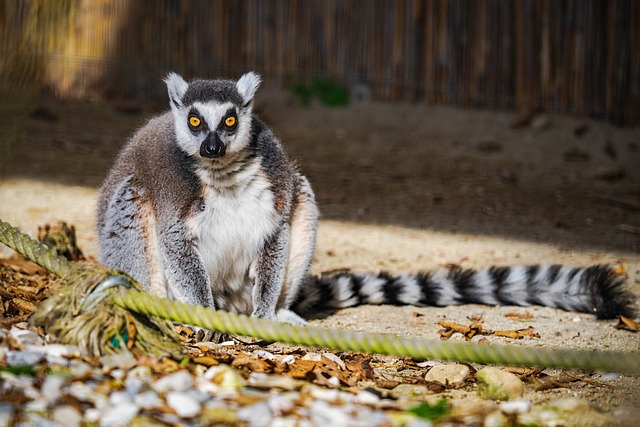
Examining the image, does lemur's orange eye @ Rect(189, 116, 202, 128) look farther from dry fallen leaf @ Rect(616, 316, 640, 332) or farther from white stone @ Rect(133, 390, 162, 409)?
dry fallen leaf @ Rect(616, 316, 640, 332)

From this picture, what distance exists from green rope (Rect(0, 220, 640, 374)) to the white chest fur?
1.02 meters

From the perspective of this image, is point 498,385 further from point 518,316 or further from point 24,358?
point 24,358

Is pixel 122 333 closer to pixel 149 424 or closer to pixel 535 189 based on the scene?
pixel 149 424

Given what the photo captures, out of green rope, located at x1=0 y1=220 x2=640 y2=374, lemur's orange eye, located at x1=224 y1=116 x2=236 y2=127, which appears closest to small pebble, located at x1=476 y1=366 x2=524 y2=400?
green rope, located at x1=0 y1=220 x2=640 y2=374

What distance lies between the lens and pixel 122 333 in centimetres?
362

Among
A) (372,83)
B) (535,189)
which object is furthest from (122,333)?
(372,83)

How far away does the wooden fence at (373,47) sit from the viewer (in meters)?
10.4

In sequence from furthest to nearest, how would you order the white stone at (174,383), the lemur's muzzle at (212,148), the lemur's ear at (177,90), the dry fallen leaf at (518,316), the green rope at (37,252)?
the dry fallen leaf at (518,316) → the lemur's ear at (177,90) → the lemur's muzzle at (212,148) → the green rope at (37,252) → the white stone at (174,383)

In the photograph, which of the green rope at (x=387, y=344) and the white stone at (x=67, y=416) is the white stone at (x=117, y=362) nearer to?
the green rope at (x=387, y=344)

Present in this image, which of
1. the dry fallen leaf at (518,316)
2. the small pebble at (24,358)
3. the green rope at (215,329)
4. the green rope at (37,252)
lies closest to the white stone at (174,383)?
the green rope at (215,329)

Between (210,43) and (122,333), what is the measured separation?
8159mm

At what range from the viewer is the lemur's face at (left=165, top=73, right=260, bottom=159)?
15.6 feet

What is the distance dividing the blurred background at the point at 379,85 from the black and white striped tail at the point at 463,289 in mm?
2805

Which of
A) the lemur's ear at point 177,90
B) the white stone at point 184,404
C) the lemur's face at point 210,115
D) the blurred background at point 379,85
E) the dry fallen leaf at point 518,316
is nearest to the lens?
the white stone at point 184,404
